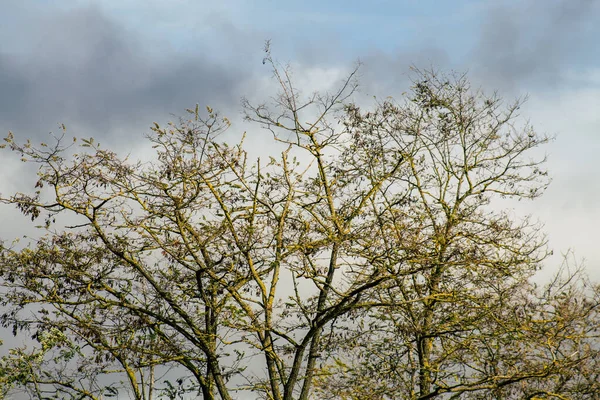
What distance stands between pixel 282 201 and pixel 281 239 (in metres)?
1.45

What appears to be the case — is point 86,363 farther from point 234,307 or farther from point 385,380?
point 385,380

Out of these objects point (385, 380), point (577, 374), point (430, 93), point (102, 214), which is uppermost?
point (430, 93)

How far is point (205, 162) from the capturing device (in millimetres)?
15758

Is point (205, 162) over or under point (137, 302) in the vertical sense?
over

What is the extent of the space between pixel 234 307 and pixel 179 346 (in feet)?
8.27

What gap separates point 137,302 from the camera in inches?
646

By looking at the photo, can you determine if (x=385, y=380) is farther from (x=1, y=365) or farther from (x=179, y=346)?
(x=1, y=365)

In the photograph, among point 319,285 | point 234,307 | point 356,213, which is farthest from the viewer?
point 356,213

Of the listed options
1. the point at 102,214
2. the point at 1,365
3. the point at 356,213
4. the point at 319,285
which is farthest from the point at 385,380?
the point at 1,365

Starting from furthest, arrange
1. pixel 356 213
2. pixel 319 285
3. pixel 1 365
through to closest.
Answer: pixel 1 365, pixel 356 213, pixel 319 285

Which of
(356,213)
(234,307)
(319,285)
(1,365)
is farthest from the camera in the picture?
(1,365)

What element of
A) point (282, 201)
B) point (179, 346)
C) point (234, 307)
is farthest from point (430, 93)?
point (179, 346)

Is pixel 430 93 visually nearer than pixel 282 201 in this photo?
No

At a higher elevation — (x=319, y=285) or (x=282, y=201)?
(x=282, y=201)
